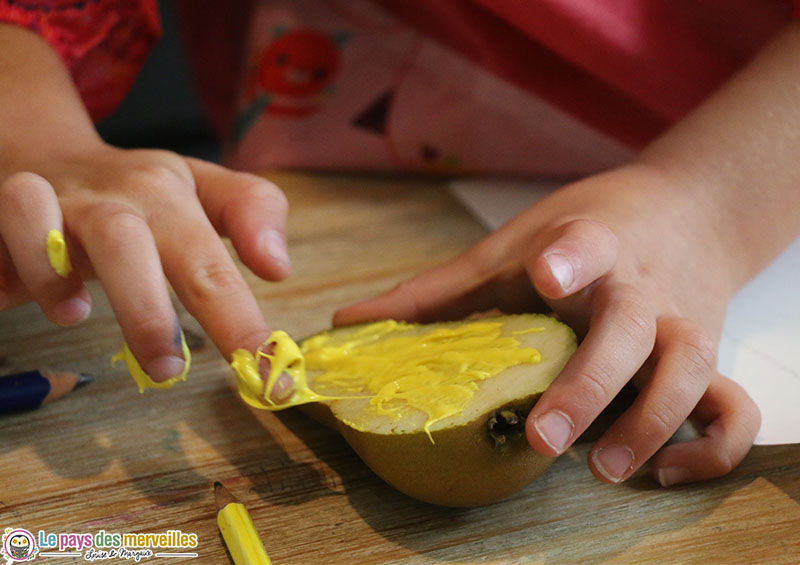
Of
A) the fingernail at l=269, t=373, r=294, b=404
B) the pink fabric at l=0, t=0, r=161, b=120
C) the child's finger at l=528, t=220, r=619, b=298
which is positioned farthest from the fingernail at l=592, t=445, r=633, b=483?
the pink fabric at l=0, t=0, r=161, b=120

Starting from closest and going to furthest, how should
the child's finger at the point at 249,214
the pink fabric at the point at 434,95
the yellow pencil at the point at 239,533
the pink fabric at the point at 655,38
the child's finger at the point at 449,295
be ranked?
the yellow pencil at the point at 239,533 → the child's finger at the point at 249,214 → the child's finger at the point at 449,295 → the pink fabric at the point at 655,38 → the pink fabric at the point at 434,95

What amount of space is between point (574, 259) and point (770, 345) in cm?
29

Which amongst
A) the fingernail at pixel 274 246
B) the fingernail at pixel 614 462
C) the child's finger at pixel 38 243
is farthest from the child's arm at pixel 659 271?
the child's finger at pixel 38 243

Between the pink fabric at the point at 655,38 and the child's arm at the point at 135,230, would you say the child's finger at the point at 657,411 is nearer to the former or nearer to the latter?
the child's arm at the point at 135,230

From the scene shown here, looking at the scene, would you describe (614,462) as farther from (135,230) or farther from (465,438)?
(135,230)

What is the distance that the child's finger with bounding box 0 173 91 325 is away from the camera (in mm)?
574

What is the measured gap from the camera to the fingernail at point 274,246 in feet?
1.98

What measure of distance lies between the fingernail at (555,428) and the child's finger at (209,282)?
0.65 ft

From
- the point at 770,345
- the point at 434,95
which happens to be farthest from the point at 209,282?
the point at 434,95

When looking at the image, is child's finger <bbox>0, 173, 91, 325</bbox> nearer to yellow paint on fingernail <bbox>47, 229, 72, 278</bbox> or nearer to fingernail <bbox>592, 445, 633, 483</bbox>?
yellow paint on fingernail <bbox>47, 229, 72, 278</bbox>

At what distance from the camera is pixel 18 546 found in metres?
0.52

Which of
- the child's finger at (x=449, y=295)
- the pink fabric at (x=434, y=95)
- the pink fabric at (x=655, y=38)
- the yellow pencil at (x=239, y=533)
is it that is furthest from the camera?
the pink fabric at (x=434, y=95)

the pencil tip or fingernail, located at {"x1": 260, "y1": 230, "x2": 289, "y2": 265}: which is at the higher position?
fingernail, located at {"x1": 260, "y1": 230, "x2": 289, "y2": 265}

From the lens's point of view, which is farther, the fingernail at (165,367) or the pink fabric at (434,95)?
the pink fabric at (434,95)
